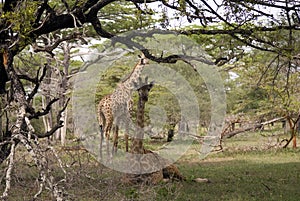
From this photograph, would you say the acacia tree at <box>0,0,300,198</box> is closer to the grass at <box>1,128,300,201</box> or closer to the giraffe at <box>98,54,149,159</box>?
the grass at <box>1,128,300,201</box>

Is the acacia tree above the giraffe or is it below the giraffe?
above

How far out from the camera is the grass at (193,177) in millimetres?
4812

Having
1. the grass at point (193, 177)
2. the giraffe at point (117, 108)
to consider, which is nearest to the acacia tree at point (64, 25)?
the grass at point (193, 177)

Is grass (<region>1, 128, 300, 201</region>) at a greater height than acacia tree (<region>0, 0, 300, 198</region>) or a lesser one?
lesser

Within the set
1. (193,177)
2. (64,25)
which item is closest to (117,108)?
(193,177)

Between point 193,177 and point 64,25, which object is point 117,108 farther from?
point 64,25

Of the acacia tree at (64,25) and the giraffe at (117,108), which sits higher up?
the acacia tree at (64,25)

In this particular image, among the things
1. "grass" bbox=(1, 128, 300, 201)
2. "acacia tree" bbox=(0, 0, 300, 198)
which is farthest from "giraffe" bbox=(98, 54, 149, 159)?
"acacia tree" bbox=(0, 0, 300, 198)

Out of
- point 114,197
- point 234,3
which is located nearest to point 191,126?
point 234,3

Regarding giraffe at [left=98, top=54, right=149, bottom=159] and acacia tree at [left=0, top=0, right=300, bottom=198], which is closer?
acacia tree at [left=0, top=0, right=300, bottom=198]

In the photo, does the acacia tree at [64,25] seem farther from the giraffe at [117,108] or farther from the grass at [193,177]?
the giraffe at [117,108]

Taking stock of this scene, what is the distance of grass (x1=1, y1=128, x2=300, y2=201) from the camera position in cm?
481

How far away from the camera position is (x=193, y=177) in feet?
32.0

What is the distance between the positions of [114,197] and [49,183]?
4.15 ft
